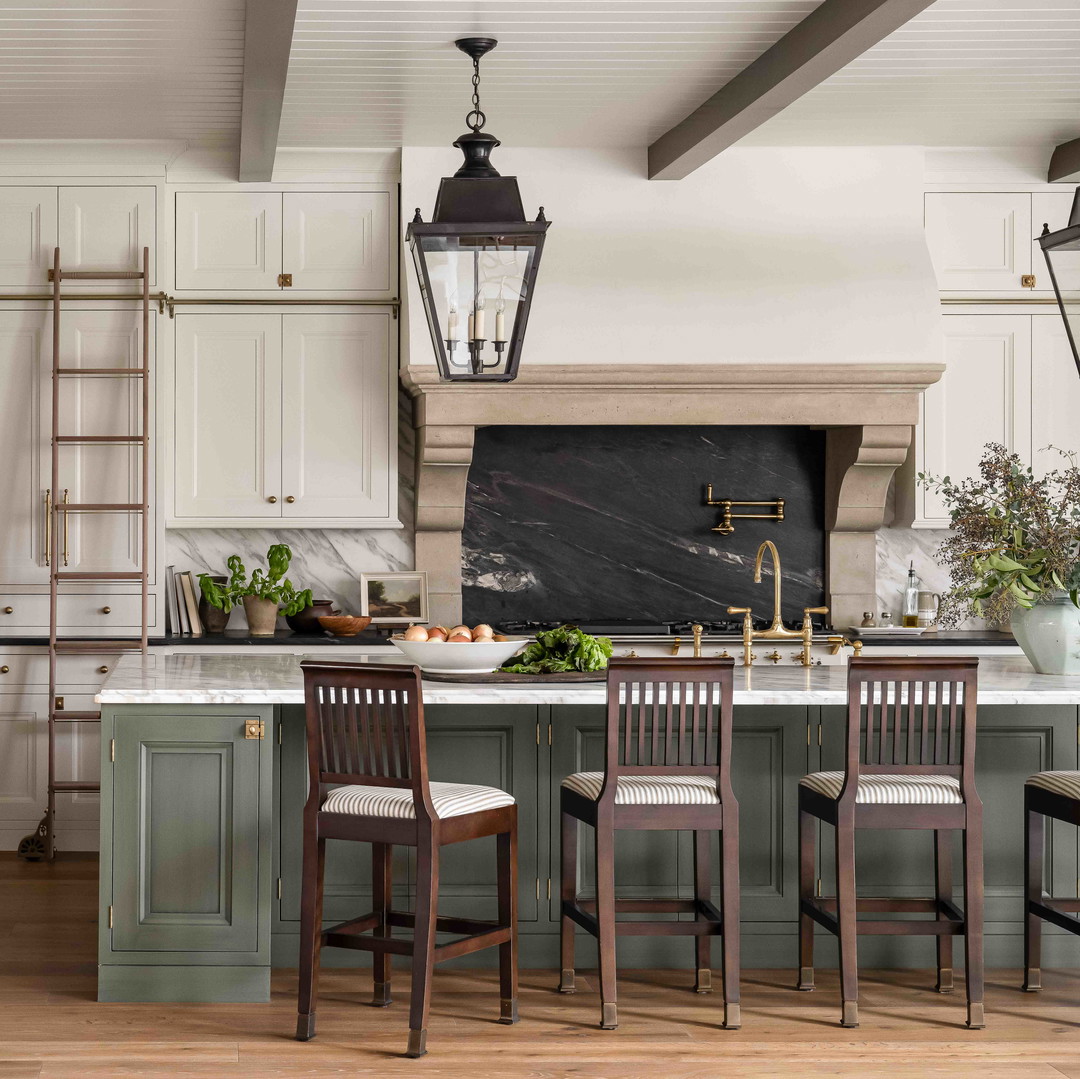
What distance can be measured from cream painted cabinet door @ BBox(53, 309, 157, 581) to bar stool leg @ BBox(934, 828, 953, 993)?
336 cm

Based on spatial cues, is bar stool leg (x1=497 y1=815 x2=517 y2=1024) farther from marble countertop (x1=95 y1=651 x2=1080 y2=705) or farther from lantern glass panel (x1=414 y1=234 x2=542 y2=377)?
lantern glass panel (x1=414 y1=234 x2=542 y2=377)

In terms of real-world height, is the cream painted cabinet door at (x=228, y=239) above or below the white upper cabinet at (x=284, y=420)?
above

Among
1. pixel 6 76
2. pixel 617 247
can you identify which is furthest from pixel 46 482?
pixel 617 247

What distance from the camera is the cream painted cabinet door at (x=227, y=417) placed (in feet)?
17.7

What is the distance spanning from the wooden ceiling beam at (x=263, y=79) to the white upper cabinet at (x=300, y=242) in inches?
6.8

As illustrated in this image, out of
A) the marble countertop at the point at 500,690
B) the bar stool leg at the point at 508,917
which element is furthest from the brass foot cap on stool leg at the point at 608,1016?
the marble countertop at the point at 500,690

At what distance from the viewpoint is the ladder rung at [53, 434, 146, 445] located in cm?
521

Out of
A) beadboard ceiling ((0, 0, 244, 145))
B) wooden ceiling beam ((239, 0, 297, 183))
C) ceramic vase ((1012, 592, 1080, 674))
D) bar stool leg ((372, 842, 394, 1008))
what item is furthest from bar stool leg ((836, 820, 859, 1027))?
beadboard ceiling ((0, 0, 244, 145))

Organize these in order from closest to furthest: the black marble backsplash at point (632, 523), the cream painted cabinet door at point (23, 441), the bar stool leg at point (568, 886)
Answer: the bar stool leg at point (568, 886) < the cream painted cabinet door at point (23, 441) < the black marble backsplash at point (632, 523)

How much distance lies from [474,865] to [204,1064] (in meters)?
0.97

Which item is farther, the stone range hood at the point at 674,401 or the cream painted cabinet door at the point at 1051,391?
the cream painted cabinet door at the point at 1051,391

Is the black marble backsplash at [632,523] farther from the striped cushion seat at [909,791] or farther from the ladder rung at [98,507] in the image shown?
the striped cushion seat at [909,791]

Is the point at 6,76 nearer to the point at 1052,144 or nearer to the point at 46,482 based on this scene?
the point at 46,482

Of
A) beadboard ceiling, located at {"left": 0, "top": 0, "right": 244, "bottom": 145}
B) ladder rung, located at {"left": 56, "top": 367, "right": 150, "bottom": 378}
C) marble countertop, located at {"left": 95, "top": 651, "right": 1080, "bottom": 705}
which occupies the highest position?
beadboard ceiling, located at {"left": 0, "top": 0, "right": 244, "bottom": 145}
